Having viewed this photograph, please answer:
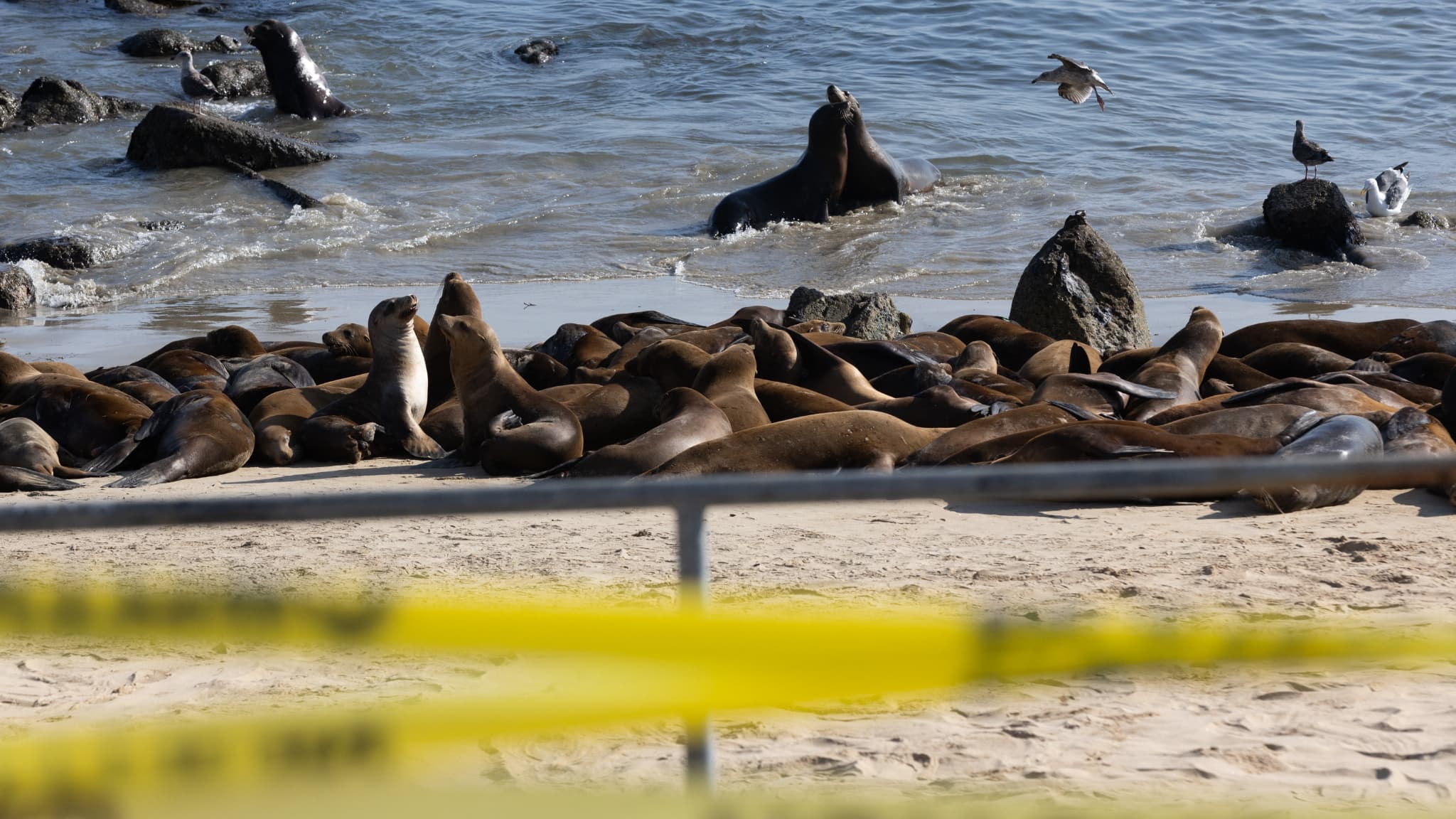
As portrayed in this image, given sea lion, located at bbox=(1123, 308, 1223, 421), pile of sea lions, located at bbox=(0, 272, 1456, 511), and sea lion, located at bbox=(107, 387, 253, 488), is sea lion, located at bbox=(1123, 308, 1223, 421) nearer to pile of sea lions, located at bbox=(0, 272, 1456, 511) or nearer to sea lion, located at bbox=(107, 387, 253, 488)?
pile of sea lions, located at bbox=(0, 272, 1456, 511)

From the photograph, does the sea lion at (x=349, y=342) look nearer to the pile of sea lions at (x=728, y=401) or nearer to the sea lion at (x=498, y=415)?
the pile of sea lions at (x=728, y=401)

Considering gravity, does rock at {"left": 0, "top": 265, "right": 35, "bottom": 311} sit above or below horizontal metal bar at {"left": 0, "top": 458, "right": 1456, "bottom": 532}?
below

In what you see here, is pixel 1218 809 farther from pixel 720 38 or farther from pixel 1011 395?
pixel 720 38

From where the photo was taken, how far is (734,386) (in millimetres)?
6805

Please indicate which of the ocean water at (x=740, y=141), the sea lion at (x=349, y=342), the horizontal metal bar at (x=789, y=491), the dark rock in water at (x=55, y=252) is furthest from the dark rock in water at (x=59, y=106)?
the horizontal metal bar at (x=789, y=491)

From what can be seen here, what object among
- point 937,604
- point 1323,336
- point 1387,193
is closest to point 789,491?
Answer: point 937,604

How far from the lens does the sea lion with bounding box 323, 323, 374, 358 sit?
866cm

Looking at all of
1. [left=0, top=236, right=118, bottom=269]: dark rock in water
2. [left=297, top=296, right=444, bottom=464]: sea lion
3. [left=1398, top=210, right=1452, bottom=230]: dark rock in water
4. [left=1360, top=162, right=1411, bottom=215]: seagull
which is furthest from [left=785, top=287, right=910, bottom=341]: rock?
[left=1398, top=210, right=1452, bottom=230]: dark rock in water

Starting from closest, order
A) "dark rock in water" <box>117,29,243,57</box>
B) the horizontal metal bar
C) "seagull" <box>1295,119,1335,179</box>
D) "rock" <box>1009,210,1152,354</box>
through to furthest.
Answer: the horizontal metal bar → "rock" <box>1009,210,1152,354</box> → "seagull" <box>1295,119,1335,179</box> → "dark rock in water" <box>117,29,243,57</box>

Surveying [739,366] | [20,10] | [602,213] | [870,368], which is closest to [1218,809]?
[739,366]

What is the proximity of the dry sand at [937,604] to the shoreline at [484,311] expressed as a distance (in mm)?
4405

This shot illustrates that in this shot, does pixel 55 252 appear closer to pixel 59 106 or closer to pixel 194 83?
pixel 59 106

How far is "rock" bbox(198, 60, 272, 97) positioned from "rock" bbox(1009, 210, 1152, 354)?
18.5 m

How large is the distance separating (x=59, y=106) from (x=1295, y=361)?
63.5 feet
